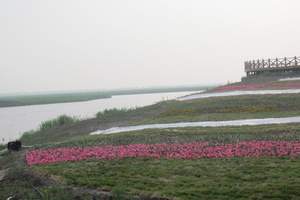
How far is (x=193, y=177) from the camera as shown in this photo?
11.2 m

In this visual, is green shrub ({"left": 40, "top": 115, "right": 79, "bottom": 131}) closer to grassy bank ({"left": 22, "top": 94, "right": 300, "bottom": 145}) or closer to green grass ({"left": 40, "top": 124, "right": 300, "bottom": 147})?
grassy bank ({"left": 22, "top": 94, "right": 300, "bottom": 145})

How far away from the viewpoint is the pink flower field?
1347 centimetres

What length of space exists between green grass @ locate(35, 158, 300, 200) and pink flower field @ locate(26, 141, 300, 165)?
69 centimetres

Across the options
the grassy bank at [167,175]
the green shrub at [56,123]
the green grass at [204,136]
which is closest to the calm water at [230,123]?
the green grass at [204,136]

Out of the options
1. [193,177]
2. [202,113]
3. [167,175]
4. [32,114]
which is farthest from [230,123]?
[32,114]

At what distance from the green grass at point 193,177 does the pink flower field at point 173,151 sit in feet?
2.27

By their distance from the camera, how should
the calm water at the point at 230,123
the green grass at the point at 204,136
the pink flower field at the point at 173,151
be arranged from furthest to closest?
the calm water at the point at 230,123, the green grass at the point at 204,136, the pink flower field at the point at 173,151

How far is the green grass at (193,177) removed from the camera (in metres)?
9.73

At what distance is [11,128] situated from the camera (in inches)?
1527

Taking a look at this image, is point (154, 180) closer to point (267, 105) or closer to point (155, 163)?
point (155, 163)

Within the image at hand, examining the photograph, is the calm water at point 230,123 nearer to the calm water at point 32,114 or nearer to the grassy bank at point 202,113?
the grassy bank at point 202,113

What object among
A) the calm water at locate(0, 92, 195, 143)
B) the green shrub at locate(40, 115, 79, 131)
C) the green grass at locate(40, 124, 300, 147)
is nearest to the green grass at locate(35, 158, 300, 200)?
the green grass at locate(40, 124, 300, 147)

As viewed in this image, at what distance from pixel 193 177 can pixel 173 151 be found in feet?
11.7

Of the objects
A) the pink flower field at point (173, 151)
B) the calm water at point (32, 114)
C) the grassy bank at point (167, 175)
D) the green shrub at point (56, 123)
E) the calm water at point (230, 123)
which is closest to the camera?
the grassy bank at point (167, 175)
